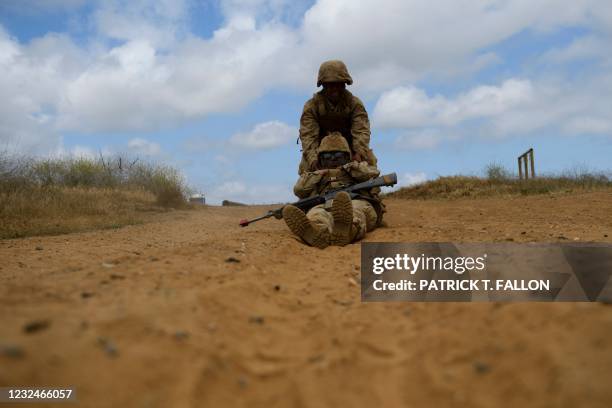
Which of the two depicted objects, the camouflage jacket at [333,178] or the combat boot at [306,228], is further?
the camouflage jacket at [333,178]

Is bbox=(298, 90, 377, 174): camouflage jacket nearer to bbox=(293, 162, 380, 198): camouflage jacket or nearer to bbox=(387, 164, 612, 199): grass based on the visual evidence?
bbox=(293, 162, 380, 198): camouflage jacket

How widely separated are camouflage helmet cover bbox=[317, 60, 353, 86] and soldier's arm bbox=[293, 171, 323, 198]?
3.67ft

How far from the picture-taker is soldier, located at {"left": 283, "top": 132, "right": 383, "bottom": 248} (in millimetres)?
4539

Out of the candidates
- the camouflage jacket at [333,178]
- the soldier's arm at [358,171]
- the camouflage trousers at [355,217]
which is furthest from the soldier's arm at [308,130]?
the camouflage trousers at [355,217]

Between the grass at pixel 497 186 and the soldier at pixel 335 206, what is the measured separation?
7149 millimetres

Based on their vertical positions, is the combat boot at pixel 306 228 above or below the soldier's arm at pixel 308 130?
below

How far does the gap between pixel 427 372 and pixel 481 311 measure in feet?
1.81

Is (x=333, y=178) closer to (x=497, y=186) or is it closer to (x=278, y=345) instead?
(x=278, y=345)

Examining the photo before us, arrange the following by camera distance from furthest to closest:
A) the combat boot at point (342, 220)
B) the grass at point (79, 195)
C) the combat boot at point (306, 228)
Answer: the grass at point (79, 195) < the combat boot at point (306, 228) < the combat boot at point (342, 220)

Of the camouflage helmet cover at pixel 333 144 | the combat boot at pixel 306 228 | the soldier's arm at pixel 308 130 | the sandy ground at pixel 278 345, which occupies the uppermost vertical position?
the soldier's arm at pixel 308 130

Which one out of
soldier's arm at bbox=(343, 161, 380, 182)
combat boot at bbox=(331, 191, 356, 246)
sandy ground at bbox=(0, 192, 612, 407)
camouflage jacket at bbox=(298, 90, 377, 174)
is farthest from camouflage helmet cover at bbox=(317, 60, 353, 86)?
sandy ground at bbox=(0, 192, 612, 407)

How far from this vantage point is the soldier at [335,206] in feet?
14.9

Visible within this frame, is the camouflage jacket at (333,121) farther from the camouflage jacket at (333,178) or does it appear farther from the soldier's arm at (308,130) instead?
the camouflage jacket at (333,178)

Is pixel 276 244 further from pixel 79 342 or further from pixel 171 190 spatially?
pixel 171 190
